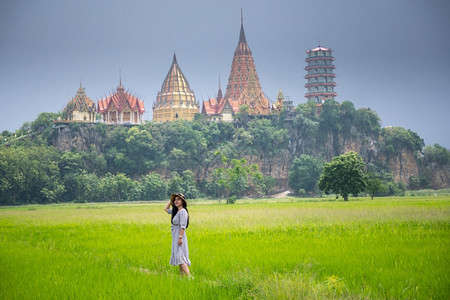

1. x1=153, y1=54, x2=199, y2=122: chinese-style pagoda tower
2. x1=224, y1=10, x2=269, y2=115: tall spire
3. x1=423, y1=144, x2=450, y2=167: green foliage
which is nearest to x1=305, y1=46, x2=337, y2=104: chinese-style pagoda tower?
x1=224, y1=10, x2=269, y2=115: tall spire

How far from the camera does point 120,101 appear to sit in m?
84.3

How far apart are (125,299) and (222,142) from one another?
71.3m

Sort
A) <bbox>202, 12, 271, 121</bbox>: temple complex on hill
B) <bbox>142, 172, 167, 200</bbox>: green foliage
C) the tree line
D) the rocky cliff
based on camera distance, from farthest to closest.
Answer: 1. <bbox>202, 12, 271, 121</bbox>: temple complex on hill
2. the rocky cliff
3. <bbox>142, 172, 167, 200</bbox>: green foliage
4. the tree line

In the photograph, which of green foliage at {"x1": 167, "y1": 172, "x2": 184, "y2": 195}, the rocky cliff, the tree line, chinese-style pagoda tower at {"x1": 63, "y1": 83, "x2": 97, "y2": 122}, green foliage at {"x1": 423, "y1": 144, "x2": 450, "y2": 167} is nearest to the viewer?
the tree line

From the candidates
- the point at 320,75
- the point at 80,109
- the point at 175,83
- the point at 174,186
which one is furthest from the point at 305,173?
the point at 80,109

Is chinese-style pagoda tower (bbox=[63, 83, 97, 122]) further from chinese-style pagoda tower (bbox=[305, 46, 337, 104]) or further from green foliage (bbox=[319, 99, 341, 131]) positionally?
chinese-style pagoda tower (bbox=[305, 46, 337, 104])

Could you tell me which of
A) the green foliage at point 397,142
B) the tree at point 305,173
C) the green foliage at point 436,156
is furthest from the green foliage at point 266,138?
the green foliage at point 436,156

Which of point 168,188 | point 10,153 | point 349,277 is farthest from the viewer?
point 168,188

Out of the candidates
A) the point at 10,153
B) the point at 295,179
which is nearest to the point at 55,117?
the point at 10,153

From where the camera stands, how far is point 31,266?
44.5 feet

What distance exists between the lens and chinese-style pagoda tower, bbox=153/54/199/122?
291ft

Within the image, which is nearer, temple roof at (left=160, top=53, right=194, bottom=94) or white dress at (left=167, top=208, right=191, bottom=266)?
white dress at (left=167, top=208, right=191, bottom=266)

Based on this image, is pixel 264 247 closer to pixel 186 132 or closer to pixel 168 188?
pixel 168 188

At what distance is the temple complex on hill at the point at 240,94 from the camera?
87125 mm
